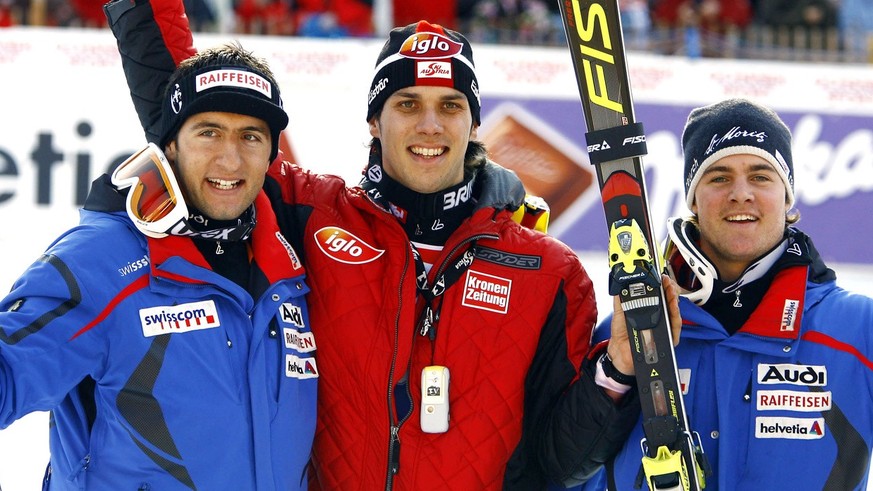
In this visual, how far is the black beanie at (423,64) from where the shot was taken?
3062 mm

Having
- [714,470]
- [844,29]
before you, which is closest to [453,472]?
[714,470]

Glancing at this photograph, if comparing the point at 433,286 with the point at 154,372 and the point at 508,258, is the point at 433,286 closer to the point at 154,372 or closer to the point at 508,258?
the point at 508,258

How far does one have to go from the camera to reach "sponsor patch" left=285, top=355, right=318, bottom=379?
9.22ft

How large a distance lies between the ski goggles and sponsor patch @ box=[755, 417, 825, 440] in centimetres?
143

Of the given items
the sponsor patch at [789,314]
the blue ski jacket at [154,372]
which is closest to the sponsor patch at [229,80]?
the blue ski jacket at [154,372]

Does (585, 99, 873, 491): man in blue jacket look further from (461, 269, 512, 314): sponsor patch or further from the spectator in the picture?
the spectator

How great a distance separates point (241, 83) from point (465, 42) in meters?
0.68

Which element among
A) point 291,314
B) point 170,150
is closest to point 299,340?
point 291,314

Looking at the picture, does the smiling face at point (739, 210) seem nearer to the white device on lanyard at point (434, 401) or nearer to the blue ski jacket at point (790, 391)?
the blue ski jacket at point (790, 391)

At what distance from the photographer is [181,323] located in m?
2.71

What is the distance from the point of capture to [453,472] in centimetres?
288

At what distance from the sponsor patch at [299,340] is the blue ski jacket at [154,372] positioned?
0.05 meters

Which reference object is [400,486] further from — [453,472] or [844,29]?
[844,29]

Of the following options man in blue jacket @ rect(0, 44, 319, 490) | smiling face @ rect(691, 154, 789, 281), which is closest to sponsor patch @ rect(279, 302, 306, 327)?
man in blue jacket @ rect(0, 44, 319, 490)
